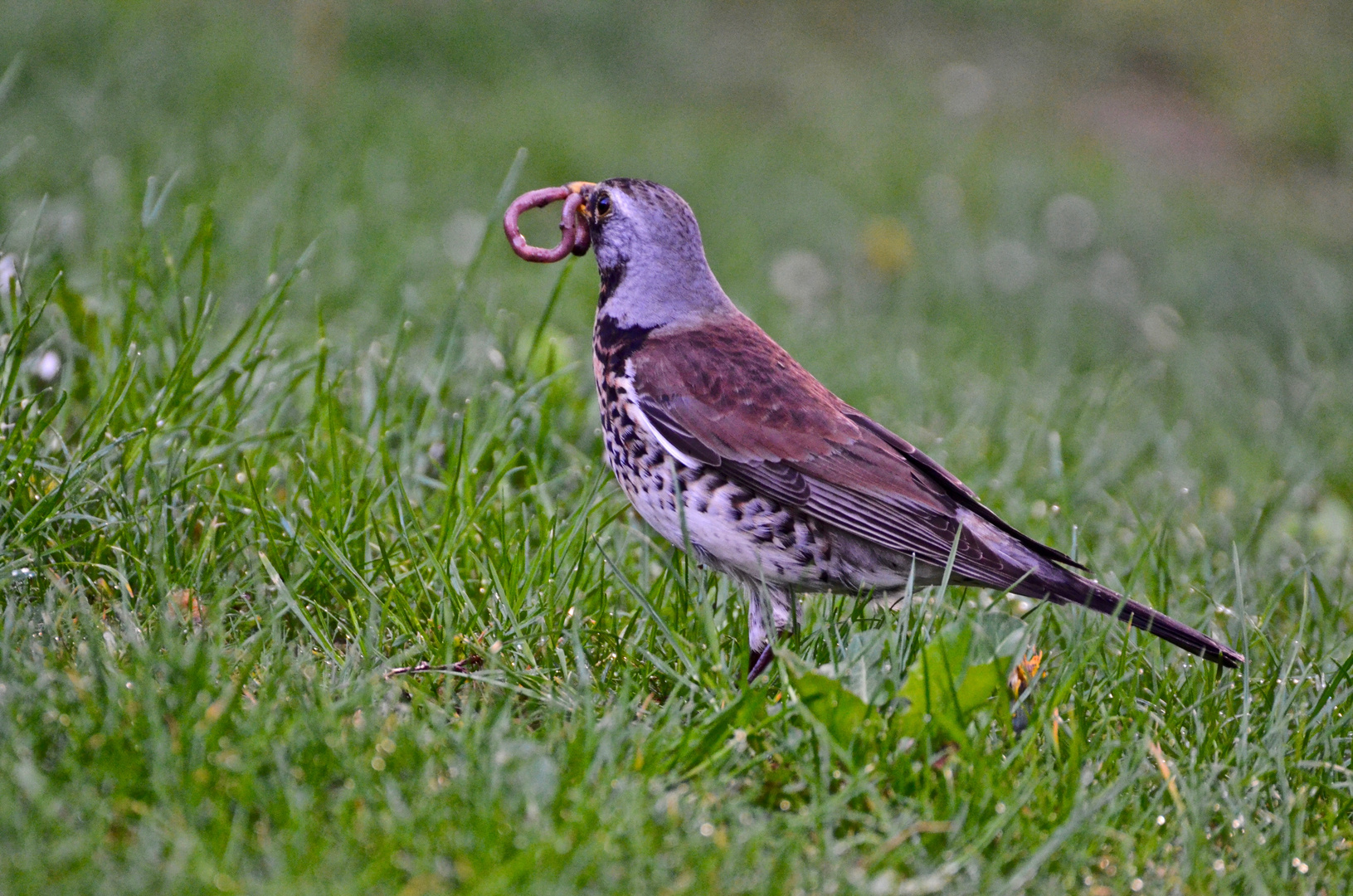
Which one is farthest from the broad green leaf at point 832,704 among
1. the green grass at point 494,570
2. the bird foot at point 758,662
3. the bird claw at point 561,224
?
the bird claw at point 561,224

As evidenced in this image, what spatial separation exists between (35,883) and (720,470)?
1.91 meters

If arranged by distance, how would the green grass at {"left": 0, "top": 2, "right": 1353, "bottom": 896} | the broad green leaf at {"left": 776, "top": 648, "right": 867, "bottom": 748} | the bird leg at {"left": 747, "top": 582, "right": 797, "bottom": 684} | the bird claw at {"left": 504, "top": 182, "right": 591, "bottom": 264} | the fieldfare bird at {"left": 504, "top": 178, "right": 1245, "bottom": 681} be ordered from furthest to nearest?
the bird claw at {"left": 504, "top": 182, "right": 591, "bottom": 264} → the fieldfare bird at {"left": 504, "top": 178, "right": 1245, "bottom": 681} → the bird leg at {"left": 747, "top": 582, "right": 797, "bottom": 684} → the broad green leaf at {"left": 776, "top": 648, "right": 867, "bottom": 748} → the green grass at {"left": 0, "top": 2, "right": 1353, "bottom": 896}

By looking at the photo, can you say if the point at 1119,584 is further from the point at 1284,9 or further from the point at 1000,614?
the point at 1284,9

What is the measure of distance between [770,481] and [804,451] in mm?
136

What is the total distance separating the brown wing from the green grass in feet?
0.76

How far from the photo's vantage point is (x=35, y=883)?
193cm

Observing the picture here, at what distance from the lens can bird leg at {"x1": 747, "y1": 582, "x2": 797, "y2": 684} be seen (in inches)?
124

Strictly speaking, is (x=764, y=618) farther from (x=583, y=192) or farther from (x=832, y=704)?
(x=583, y=192)

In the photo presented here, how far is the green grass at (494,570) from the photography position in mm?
2264

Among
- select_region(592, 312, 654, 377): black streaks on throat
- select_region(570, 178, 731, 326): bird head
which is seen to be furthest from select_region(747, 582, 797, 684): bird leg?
select_region(570, 178, 731, 326): bird head

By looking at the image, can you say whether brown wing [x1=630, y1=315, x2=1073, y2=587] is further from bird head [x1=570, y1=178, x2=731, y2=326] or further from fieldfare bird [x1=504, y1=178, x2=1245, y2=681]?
bird head [x1=570, y1=178, x2=731, y2=326]

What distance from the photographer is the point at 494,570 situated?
317cm

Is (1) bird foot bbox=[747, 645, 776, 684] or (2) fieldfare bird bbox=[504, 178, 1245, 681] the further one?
(2) fieldfare bird bbox=[504, 178, 1245, 681]

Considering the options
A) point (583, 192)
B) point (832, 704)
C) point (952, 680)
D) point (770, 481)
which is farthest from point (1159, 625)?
point (583, 192)
